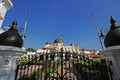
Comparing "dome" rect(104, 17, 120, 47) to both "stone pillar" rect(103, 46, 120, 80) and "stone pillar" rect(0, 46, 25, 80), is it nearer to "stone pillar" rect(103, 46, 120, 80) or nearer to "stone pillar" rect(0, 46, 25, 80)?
"stone pillar" rect(103, 46, 120, 80)

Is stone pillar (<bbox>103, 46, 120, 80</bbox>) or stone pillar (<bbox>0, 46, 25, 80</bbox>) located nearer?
stone pillar (<bbox>103, 46, 120, 80</bbox>)

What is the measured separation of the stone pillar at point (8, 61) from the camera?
4473mm

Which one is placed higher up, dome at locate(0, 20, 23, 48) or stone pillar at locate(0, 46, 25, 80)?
dome at locate(0, 20, 23, 48)

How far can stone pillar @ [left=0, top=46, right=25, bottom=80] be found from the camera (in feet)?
14.7

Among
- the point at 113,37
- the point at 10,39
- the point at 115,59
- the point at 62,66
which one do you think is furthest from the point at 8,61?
the point at 113,37

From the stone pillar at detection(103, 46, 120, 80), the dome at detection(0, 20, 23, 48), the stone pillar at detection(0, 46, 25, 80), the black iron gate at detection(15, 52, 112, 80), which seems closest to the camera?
the stone pillar at detection(103, 46, 120, 80)

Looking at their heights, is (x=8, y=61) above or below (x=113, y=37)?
below

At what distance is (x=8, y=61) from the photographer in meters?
4.70

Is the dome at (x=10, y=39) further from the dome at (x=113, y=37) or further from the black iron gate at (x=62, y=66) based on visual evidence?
the dome at (x=113, y=37)

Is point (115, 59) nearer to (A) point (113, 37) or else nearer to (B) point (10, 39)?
(A) point (113, 37)

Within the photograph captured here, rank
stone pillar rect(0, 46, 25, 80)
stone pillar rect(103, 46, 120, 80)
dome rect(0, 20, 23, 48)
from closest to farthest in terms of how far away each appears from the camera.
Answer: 1. stone pillar rect(103, 46, 120, 80)
2. stone pillar rect(0, 46, 25, 80)
3. dome rect(0, 20, 23, 48)

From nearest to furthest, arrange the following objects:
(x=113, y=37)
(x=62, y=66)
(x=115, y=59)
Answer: (x=115, y=59), (x=113, y=37), (x=62, y=66)

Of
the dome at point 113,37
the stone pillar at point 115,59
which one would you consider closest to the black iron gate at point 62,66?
the stone pillar at point 115,59

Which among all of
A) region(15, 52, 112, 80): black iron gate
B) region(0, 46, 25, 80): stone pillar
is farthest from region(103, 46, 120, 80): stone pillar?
region(0, 46, 25, 80): stone pillar
